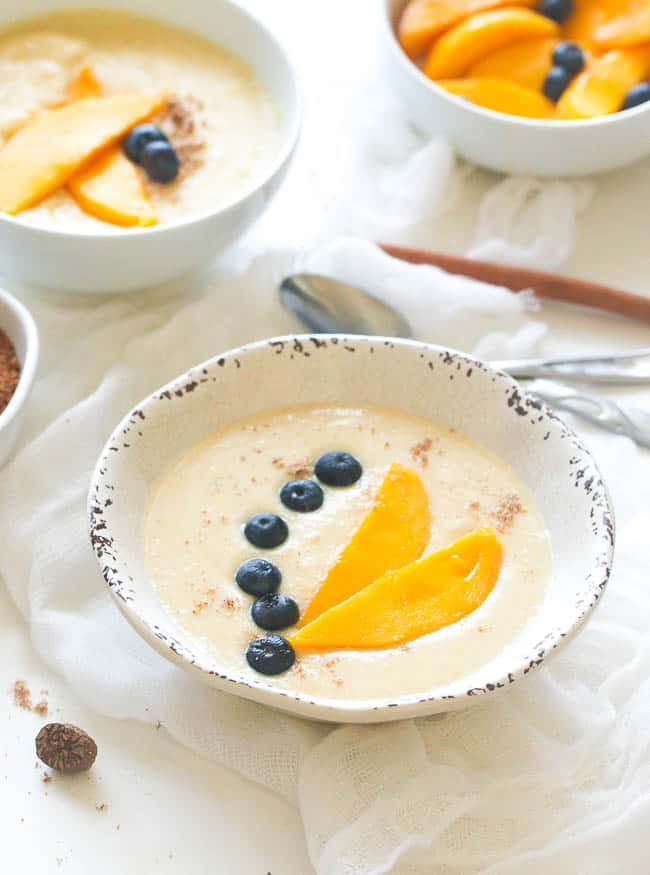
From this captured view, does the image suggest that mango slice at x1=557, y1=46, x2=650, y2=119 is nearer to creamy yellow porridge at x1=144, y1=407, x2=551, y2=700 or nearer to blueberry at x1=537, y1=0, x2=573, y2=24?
blueberry at x1=537, y1=0, x2=573, y2=24

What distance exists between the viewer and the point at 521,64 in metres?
2.17

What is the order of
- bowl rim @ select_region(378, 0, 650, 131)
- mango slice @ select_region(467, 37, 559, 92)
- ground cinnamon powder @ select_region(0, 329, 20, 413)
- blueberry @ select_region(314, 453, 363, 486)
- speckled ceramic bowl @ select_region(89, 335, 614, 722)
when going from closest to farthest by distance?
A: speckled ceramic bowl @ select_region(89, 335, 614, 722)
blueberry @ select_region(314, 453, 363, 486)
ground cinnamon powder @ select_region(0, 329, 20, 413)
bowl rim @ select_region(378, 0, 650, 131)
mango slice @ select_region(467, 37, 559, 92)

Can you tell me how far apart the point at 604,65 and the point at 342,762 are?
1.28 meters

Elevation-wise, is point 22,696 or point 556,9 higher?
point 556,9

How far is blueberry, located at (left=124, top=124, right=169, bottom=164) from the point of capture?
1.92 meters

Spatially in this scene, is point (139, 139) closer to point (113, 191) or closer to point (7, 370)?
point (113, 191)

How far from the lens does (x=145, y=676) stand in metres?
1.52

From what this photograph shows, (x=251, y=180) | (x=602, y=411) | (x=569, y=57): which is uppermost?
(x=569, y=57)

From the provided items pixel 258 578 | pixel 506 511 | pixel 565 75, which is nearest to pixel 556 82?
pixel 565 75

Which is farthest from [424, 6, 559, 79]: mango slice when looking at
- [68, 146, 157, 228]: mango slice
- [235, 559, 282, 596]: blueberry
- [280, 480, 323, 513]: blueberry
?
[235, 559, 282, 596]: blueberry

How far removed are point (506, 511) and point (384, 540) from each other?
6.6 inches

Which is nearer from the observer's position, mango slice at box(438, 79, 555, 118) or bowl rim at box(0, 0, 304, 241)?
bowl rim at box(0, 0, 304, 241)

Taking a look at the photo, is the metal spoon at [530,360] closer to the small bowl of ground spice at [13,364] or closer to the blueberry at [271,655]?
the small bowl of ground spice at [13,364]

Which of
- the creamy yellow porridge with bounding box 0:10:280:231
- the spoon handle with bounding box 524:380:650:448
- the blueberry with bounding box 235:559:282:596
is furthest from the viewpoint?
A: the creamy yellow porridge with bounding box 0:10:280:231
